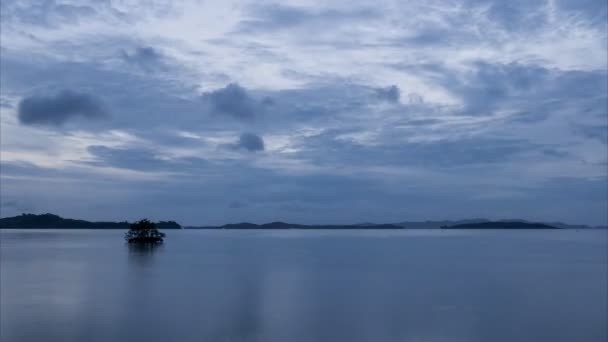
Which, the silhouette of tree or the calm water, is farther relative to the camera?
the silhouette of tree

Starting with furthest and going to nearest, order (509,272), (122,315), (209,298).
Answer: (509,272) → (209,298) → (122,315)

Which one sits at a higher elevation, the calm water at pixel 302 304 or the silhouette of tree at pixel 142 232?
the silhouette of tree at pixel 142 232

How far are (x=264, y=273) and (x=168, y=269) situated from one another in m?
11.4

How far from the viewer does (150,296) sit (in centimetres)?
3797

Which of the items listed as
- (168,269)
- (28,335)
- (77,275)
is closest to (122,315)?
(28,335)

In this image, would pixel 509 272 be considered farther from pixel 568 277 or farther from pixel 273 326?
pixel 273 326

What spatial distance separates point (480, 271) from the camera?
56.2 m

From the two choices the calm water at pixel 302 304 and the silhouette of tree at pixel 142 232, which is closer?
the calm water at pixel 302 304

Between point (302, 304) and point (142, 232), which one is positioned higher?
point (142, 232)

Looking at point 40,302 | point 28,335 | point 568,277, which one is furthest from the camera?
point 568,277

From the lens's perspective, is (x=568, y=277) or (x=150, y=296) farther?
(x=568, y=277)

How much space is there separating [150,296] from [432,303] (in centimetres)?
1939

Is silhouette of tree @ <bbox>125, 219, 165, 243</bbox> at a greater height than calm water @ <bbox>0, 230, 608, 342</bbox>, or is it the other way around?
silhouette of tree @ <bbox>125, 219, 165, 243</bbox>

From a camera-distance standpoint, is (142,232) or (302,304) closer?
(302,304)
